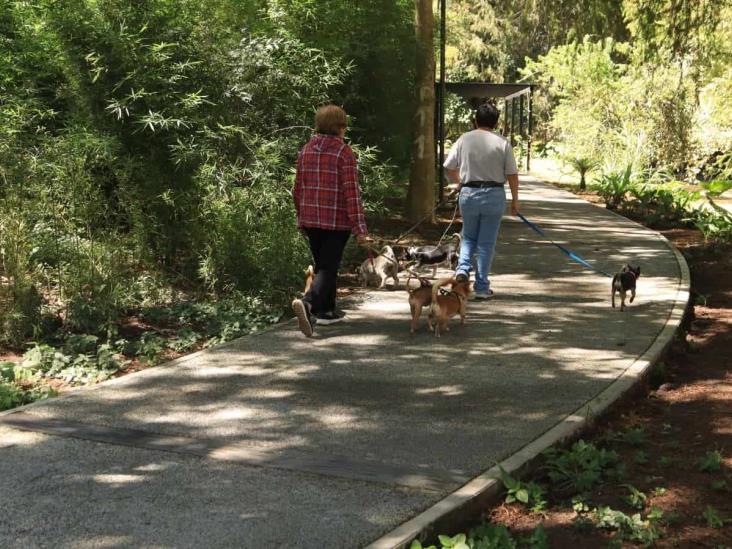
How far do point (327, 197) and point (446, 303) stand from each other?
4.25 ft

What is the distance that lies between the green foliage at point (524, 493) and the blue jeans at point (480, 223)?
14.0 feet

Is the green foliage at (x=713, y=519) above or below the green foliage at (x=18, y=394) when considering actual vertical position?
below

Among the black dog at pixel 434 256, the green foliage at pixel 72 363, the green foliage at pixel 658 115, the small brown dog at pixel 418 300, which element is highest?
the green foliage at pixel 658 115

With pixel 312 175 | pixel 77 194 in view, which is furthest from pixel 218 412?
pixel 77 194

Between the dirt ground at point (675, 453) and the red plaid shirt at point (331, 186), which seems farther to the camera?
the red plaid shirt at point (331, 186)

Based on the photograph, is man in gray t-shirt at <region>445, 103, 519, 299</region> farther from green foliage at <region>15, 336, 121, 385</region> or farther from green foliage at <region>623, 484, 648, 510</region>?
green foliage at <region>623, 484, 648, 510</region>

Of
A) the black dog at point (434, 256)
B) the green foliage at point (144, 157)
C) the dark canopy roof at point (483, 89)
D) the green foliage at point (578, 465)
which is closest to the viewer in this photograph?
the green foliage at point (578, 465)

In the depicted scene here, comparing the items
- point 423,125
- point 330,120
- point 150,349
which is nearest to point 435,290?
point 330,120

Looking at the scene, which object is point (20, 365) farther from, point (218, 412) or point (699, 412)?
point (699, 412)

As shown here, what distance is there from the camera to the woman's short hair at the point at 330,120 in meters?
7.77

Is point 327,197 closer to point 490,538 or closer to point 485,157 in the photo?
point 485,157

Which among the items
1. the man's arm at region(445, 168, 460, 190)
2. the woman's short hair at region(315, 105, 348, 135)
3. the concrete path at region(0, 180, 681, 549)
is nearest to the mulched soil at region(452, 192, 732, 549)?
the concrete path at region(0, 180, 681, 549)

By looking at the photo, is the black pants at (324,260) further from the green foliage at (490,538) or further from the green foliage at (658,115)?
the green foliage at (658,115)

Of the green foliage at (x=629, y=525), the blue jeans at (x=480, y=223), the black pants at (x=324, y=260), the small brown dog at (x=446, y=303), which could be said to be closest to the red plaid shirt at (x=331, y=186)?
the black pants at (x=324, y=260)
